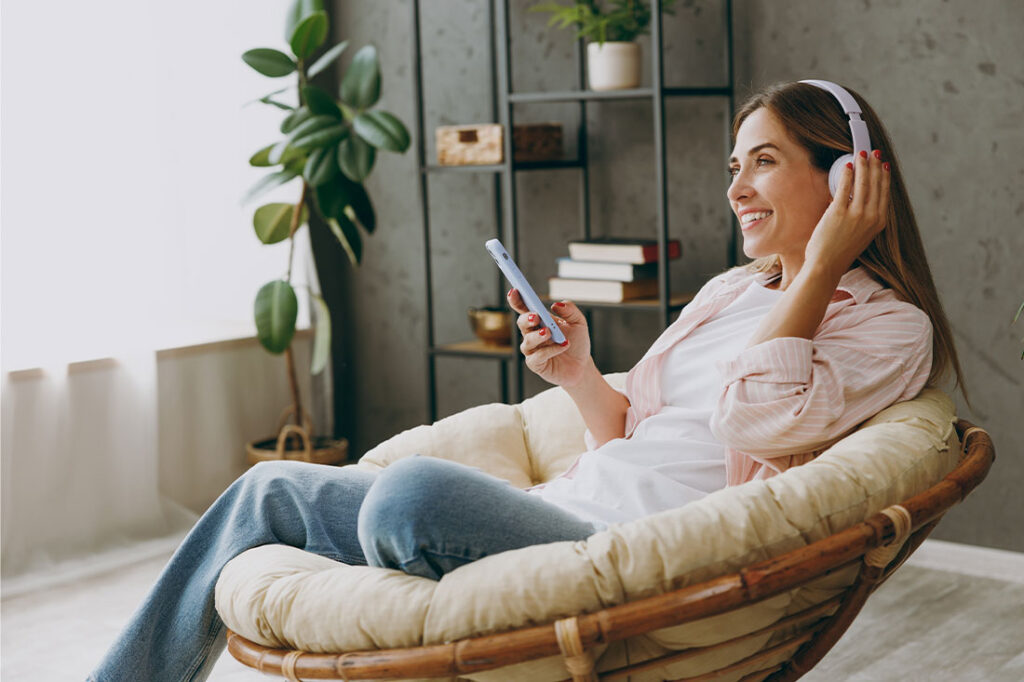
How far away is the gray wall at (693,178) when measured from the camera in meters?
2.74

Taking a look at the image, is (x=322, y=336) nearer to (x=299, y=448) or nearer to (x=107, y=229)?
(x=299, y=448)

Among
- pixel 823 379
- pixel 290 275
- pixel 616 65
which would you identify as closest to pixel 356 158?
pixel 290 275

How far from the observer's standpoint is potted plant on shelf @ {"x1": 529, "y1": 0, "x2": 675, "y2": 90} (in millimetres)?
3016

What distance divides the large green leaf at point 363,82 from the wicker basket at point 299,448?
96cm

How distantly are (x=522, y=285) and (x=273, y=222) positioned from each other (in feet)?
6.37

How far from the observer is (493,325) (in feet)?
11.2

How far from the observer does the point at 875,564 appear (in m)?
1.42

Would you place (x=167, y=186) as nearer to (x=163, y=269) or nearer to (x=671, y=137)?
(x=163, y=269)

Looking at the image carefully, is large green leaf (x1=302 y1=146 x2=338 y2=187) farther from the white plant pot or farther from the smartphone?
the smartphone

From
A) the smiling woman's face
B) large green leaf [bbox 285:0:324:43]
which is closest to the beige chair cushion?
the smiling woman's face

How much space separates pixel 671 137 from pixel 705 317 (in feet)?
4.85

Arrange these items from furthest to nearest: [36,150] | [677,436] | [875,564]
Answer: [36,150], [677,436], [875,564]

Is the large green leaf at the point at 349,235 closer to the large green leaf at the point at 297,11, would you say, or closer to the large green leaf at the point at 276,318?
the large green leaf at the point at 276,318

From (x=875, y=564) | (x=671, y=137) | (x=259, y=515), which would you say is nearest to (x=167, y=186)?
(x=671, y=137)
